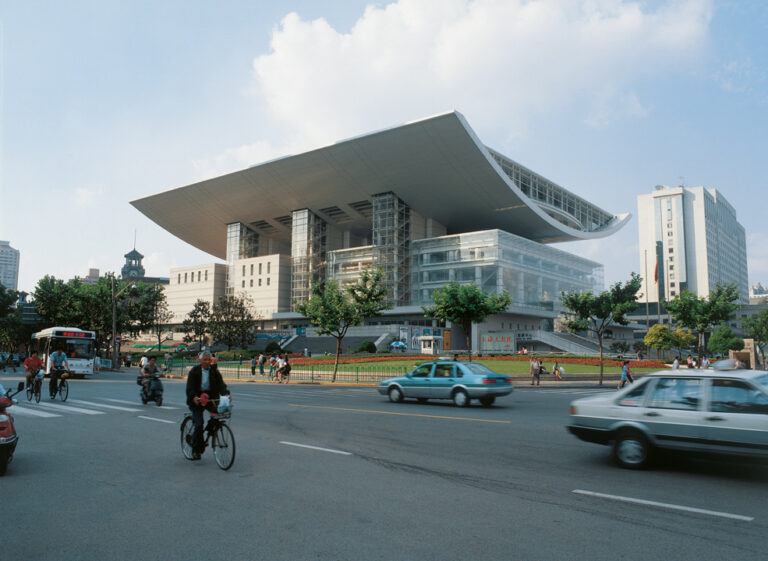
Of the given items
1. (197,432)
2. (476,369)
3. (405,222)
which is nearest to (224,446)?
(197,432)

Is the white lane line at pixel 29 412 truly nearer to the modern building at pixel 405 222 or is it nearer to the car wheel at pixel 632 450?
the car wheel at pixel 632 450

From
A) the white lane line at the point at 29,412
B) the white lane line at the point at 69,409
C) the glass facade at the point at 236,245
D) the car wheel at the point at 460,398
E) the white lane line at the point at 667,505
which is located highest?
the glass facade at the point at 236,245

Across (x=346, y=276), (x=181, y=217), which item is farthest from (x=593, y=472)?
(x=181, y=217)

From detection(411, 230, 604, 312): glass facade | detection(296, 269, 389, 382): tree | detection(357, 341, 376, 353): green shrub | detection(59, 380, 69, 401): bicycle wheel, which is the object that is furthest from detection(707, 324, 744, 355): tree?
detection(59, 380, 69, 401): bicycle wheel

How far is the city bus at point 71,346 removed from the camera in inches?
1340

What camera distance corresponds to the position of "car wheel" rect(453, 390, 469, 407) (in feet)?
58.7

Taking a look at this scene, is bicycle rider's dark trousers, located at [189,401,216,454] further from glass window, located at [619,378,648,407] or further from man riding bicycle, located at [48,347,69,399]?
man riding bicycle, located at [48,347,69,399]

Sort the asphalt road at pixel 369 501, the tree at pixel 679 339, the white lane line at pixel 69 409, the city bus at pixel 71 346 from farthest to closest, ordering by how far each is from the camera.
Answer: the tree at pixel 679 339, the city bus at pixel 71 346, the white lane line at pixel 69 409, the asphalt road at pixel 369 501

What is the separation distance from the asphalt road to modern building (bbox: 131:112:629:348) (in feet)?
173

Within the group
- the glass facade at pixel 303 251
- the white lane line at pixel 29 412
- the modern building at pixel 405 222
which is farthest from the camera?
the glass facade at pixel 303 251

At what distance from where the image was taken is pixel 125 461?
8.67m

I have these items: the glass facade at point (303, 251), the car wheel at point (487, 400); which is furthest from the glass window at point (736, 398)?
the glass facade at point (303, 251)

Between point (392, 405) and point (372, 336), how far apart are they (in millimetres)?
51750

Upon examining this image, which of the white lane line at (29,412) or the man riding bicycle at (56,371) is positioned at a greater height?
the man riding bicycle at (56,371)
